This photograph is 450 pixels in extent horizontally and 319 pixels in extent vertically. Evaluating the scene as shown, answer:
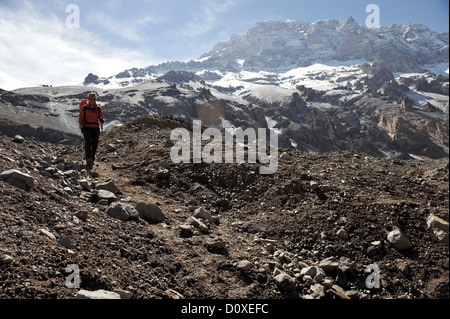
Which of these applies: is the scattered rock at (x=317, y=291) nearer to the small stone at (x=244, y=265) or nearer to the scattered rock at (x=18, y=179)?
the small stone at (x=244, y=265)

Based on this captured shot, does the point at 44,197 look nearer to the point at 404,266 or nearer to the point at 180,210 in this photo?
the point at 180,210

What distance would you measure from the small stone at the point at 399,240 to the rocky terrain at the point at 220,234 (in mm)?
21

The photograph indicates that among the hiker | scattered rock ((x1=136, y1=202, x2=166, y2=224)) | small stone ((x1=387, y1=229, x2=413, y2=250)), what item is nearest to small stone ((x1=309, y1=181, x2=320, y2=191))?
small stone ((x1=387, y1=229, x2=413, y2=250))

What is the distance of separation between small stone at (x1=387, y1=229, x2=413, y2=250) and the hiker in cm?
826

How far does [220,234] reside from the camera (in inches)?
263

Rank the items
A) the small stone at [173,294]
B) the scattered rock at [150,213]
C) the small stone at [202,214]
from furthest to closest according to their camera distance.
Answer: the small stone at [202,214]
the scattered rock at [150,213]
the small stone at [173,294]

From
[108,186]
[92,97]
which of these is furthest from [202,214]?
[92,97]

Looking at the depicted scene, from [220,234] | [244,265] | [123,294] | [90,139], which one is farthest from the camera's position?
[90,139]

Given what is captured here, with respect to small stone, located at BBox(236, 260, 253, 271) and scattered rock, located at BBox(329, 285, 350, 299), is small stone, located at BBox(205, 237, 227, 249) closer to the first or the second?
small stone, located at BBox(236, 260, 253, 271)

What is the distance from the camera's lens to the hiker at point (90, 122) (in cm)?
967

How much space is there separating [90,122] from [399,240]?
876cm

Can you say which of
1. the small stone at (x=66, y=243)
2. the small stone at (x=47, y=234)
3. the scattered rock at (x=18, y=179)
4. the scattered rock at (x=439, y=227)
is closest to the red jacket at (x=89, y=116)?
the scattered rock at (x=18, y=179)

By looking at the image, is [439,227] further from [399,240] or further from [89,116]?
[89,116]
